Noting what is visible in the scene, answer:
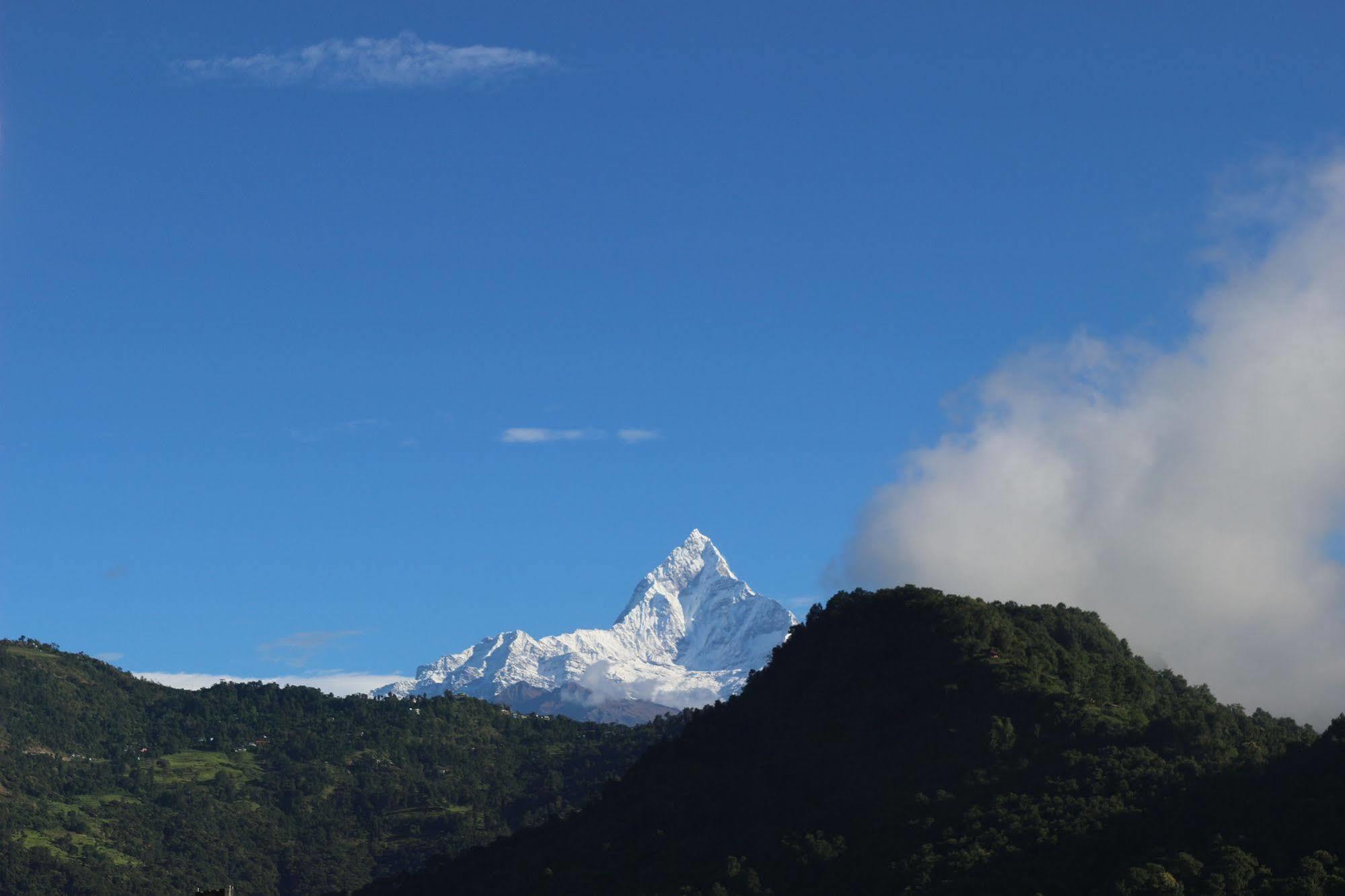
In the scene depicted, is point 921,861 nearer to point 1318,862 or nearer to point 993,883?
point 993,883

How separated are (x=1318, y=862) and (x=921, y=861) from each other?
4560 centimetres

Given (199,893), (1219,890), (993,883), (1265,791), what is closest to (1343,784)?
(1265,791)

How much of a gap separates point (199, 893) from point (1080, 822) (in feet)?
475

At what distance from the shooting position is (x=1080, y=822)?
655 ft

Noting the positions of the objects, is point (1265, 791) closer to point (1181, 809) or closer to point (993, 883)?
point (1181, 809)

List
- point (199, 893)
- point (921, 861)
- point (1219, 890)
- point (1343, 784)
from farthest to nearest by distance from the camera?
point (921, 861), point (1343, 784), point (1219, 890), point (199, 893)

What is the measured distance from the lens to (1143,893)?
170750 millimetres

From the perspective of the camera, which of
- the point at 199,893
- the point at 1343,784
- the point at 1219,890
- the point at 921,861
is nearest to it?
the point at 199,893

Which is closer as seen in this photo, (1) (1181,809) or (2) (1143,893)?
(2) (1143,893)

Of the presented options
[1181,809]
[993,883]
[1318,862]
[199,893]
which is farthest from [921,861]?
[199,893]

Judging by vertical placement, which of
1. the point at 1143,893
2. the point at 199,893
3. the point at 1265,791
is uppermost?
the point at 1265,791

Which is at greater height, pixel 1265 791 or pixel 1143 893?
pixel 1265 791

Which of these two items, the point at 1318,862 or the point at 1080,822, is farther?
the point at 1080,822

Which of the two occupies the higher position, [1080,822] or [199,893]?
[1080,822]
